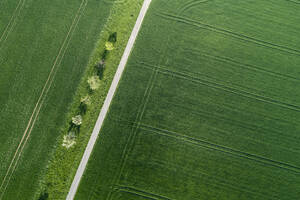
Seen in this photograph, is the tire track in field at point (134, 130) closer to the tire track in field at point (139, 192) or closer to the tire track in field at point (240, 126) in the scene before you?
the tire track in field at point (139, 192)

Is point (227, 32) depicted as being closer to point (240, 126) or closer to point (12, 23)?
point (240, 126)

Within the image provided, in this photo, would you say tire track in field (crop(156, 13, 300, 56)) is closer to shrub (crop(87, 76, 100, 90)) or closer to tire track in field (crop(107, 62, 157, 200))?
tire track in field (crop(107, 62, 157, 200))

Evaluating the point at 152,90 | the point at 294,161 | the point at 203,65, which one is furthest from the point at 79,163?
the point at 294,161

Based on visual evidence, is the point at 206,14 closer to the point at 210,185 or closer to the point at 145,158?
the point at 145,158

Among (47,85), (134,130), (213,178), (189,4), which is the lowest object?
(213,178)

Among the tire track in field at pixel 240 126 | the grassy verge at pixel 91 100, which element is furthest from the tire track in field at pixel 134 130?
the grassy verge at pixel 91 100

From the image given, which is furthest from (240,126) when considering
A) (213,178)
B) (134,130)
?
(134,130)
